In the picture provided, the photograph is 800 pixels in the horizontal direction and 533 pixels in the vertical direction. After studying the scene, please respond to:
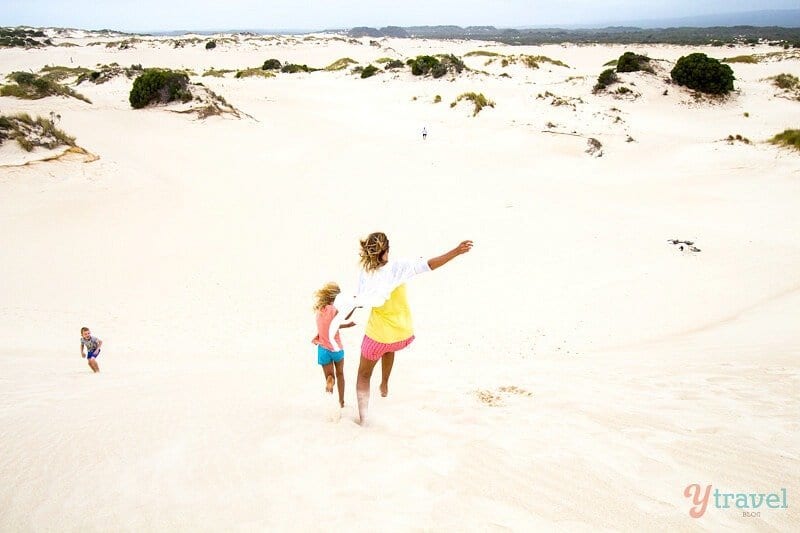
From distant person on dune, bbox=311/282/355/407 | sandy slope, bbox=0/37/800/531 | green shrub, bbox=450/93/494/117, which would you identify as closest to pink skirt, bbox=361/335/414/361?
distant person on dune, bbox=311/282/355/407

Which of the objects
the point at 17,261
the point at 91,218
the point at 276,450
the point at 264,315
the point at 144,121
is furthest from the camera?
the point at 144,121

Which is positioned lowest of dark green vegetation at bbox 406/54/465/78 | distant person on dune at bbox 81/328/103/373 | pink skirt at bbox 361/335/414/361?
distant person on dune at bbox 81/328/103/373

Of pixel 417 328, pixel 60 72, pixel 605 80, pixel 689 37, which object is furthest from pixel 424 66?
pixel 689 37

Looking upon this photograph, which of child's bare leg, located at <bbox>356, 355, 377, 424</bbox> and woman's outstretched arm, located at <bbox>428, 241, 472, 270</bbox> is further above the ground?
woman's outstretched arm, located at <bbox>428, 241, 472, 270</bbox>

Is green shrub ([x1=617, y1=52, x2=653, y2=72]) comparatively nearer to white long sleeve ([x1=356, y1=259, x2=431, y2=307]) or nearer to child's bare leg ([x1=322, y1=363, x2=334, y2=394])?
white long sleeve ([x1=356, y1=259, x2=431, y2=307])

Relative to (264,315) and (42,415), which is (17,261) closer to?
(264,315)

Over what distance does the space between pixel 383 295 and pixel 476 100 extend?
24.1 m

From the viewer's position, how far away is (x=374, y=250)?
3.46 m

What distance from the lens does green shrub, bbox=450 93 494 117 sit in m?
24.4

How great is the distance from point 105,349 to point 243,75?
35.2 meters

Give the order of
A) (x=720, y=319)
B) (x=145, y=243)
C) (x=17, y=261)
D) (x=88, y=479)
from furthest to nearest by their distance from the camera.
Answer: (x=145, y=243), (x=17, y=261), (x=720, y=319), (x=88, y=479)

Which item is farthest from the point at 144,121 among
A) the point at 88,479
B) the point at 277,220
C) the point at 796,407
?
the point at 796,407

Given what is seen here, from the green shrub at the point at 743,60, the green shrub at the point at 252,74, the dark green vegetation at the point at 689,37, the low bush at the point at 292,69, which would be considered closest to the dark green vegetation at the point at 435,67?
the low bush at the point at 292,69

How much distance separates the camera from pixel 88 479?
2951 millimetres
